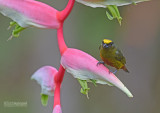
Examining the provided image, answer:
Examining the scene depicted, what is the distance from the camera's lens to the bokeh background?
2342 mm

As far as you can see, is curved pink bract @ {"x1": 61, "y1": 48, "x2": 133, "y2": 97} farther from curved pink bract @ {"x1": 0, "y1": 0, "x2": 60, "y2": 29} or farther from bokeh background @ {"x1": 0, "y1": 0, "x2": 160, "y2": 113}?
bokeh background @ {"x1": 0, "y1": 0, "x2": 160, "y2": 113}

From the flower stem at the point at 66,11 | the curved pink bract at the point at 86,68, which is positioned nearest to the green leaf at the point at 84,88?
the curved pink bract at the point at 86,68

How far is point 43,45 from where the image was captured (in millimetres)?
2350

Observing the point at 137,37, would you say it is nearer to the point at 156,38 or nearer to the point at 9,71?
the point at 156,38

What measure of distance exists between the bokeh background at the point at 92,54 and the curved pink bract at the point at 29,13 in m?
1.56

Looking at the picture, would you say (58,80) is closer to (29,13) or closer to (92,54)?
(29,13)

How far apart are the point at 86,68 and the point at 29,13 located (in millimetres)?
139

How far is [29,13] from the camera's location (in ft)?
2.21

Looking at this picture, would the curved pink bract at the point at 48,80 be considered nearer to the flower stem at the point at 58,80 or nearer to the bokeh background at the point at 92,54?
the flower stem at the point at 58,80

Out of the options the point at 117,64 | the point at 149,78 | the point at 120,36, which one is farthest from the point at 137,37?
the point at 117,64

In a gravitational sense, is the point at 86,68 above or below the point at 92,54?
above

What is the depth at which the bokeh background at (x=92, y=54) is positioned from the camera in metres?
2.34

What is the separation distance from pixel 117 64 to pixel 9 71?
72.3 inches

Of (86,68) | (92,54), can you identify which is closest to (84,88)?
(86,68)
